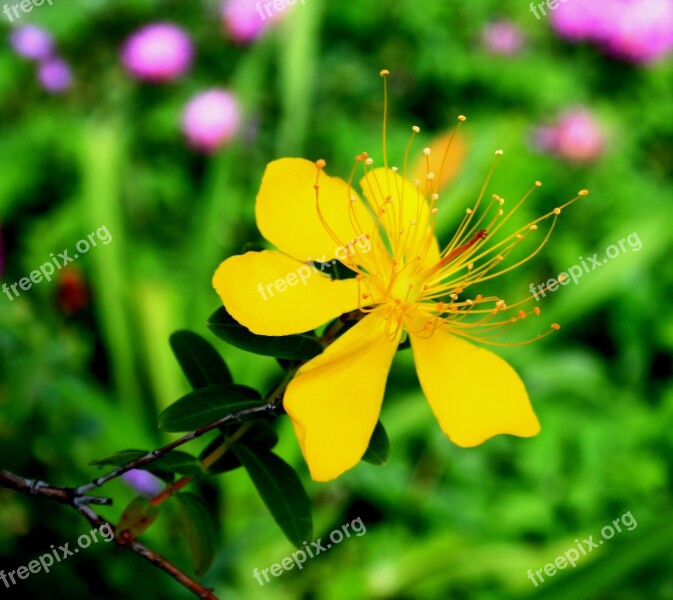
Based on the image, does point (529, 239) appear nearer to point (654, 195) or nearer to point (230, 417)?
point (654, 195)

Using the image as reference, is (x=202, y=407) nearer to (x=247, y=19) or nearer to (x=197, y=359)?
(x=197, y=359)

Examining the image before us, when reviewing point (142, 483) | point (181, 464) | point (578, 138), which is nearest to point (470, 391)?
point (181, 464)

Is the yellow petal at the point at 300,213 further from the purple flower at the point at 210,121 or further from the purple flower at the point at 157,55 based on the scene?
the purple flower at the point at 157,55

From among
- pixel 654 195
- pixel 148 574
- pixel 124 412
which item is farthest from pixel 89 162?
pixel 654 195

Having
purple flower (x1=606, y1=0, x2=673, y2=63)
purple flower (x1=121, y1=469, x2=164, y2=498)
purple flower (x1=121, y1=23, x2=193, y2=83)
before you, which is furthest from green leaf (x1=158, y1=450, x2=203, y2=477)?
purple flower (x1=606, y1=0, x2=673, y2=63)

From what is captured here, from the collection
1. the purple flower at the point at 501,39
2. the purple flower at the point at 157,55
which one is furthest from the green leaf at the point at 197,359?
the purple flower at the point at 501,39
